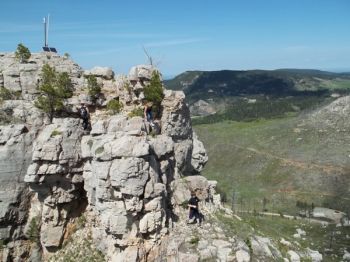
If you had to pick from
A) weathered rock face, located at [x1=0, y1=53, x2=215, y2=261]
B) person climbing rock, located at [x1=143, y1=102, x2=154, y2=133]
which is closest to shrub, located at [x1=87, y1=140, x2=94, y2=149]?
weathered rock face, located at [x1=0, y1=53, x2=215, y2=261]

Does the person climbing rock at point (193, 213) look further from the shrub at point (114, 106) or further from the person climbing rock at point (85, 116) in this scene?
the person climbing rock at point (85, 116)

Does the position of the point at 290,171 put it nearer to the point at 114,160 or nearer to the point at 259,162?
the point at 259,162

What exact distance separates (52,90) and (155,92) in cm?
1008

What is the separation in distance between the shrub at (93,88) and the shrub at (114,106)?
5.89ft

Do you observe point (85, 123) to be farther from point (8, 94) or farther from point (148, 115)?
point (8, 94)

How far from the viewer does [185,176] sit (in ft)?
134

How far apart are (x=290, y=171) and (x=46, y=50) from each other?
349 feet

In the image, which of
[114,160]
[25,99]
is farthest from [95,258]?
[25,99]

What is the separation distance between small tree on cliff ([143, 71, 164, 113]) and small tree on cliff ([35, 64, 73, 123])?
27.3 feet

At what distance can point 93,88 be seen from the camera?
4188 centimetres

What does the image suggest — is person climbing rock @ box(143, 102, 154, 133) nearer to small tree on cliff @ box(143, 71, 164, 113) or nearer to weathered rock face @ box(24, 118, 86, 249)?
small tree on cliff @ box(143, 71, 164, 113)

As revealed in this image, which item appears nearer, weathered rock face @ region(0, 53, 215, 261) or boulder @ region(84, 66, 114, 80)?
weathered rock face @ region(0, 53, 215, 261)

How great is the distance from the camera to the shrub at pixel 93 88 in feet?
137

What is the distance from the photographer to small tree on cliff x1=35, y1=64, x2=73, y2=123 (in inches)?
1620
